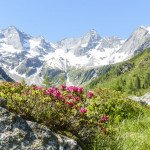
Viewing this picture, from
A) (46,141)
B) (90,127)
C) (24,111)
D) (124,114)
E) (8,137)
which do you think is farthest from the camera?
(124,114)

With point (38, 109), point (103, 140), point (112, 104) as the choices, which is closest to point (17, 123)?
point (38, 109)

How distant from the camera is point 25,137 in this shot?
250cm

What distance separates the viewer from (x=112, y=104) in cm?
900

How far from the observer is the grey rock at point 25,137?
2.36 meters

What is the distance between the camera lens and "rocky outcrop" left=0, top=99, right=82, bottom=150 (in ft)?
7.74

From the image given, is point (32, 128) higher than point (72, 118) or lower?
higher

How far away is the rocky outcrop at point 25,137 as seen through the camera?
2.36m

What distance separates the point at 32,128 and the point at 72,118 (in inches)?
59.7

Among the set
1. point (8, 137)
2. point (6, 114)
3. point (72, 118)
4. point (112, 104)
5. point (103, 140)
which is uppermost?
point (6, 114)

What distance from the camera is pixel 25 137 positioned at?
2.50 m

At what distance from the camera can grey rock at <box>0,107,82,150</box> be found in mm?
2359

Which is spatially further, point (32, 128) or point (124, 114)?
point (124, 114)

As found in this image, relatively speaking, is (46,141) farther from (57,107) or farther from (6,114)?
(57,107)

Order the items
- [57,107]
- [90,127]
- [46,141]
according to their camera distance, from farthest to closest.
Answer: [57,107]
[90,127]
[46,141]
